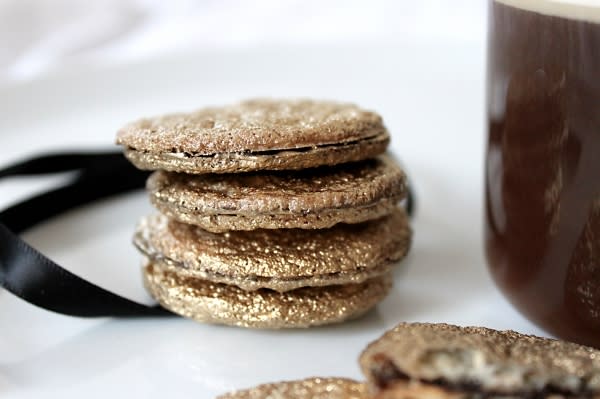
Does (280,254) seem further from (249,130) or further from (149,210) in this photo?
(149,210)

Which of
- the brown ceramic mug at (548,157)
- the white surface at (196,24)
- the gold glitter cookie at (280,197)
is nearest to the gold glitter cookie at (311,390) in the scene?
the gold glitter cookie at (280,197)

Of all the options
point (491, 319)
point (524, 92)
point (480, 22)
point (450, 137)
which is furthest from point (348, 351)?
point (480, 22)

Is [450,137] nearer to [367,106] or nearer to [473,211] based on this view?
[367,106]

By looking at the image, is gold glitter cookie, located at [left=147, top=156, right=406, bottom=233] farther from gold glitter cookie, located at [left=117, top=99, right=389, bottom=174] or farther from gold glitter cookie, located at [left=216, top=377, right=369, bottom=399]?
gold glitter cookie, located at [left=216, top=377, right=369, bottom=399]

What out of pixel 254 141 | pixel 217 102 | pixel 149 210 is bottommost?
pixel 149 210

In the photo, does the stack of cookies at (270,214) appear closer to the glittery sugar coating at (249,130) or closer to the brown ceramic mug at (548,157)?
the glittery sugar coating at (249,130)

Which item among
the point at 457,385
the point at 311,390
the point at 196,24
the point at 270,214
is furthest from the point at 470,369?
the point at 196,24
